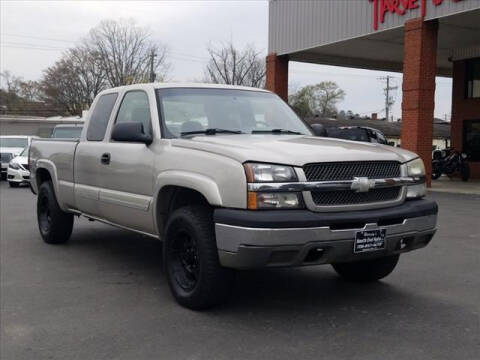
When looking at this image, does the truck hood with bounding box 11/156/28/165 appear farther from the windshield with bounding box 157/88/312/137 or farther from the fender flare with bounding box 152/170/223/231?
the fender flare with bounding box 152/170/223/231

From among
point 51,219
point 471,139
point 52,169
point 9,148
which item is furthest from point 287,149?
point 9,148

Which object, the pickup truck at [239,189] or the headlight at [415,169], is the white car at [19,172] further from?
the headlight at [415,169]

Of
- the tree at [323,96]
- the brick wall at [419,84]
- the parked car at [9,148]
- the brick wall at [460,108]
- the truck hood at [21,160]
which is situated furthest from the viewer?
the tree at [323,96]

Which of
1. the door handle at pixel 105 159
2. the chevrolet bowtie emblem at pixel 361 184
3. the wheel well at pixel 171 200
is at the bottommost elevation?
the wheel well at pixel 171 200

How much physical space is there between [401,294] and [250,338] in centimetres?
179

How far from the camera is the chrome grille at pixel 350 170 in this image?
4.27 metres

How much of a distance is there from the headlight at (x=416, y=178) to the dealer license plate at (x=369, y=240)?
60 cm

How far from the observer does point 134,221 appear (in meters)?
5.56

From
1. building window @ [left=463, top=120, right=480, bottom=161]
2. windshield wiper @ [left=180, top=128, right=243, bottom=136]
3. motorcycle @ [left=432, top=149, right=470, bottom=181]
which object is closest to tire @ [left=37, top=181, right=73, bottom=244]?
windshield wiper @ [left=180, top=128, right=243, bottom=136]

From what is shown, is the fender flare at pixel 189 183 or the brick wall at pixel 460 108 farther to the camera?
the brick wall at pixel 460 108

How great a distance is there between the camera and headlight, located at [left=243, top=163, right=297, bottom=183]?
163 inches

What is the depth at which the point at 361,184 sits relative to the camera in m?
4.37

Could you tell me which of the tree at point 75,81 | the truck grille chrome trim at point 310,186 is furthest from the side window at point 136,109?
the tree at point 75,81

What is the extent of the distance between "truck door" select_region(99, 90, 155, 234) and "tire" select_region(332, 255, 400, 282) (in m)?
1.95
